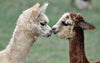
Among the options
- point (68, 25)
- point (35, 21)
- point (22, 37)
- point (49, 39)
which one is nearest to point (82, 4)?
point (49, 39)

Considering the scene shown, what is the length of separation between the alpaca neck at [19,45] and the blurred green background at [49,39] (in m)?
3.99

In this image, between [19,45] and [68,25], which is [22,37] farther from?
[68,25]

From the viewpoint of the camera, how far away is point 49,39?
17062 mm

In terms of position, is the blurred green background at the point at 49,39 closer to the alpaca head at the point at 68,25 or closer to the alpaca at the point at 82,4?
the alpaca at the point at 82,4

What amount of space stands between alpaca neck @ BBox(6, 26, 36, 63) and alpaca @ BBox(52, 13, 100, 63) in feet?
3.19

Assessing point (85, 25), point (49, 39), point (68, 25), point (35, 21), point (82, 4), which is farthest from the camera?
point (82, 4)

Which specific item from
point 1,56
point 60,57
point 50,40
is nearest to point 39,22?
point 1,56

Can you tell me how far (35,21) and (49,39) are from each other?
886cm

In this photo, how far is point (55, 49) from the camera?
1612cm

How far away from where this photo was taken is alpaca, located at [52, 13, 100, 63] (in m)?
9.00

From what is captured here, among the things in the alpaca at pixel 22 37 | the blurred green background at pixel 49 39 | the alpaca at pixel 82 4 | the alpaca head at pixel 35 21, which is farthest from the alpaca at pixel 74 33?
the alpaca at pixel 82 4

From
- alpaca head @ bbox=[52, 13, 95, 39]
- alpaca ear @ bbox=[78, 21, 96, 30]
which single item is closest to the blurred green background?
alpaca head @ bbox=[52, 13, 95, 39]

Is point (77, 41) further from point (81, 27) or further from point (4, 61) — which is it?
point (4, 61)

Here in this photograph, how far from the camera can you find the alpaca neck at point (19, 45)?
318 inches
